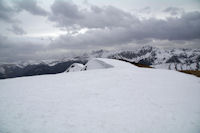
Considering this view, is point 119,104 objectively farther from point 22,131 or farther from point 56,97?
point 22,131

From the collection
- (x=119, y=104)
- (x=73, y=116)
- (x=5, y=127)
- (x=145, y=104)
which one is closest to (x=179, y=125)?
(x=145, y=104)

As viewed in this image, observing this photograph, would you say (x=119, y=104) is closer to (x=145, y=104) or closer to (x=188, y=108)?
(x=145, y=104)

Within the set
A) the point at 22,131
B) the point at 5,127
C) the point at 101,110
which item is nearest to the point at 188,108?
the point at 101,110

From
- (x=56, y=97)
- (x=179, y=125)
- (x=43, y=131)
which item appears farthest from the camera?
(x=56, y=97)

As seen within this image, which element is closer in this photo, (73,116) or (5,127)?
(5,127)

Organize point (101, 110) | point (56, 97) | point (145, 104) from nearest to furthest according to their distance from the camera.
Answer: point (101, 110) → point (145, 104) → point (56, 97)

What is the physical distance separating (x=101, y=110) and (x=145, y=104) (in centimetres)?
270

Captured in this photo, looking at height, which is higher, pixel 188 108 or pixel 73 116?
pixel 73 116

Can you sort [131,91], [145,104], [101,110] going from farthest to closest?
[131,91], [145,104], [101,110]

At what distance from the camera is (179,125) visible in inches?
223

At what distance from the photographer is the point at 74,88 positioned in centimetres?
1002

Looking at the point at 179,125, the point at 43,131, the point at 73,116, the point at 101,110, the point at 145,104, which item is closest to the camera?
the point at 43,131

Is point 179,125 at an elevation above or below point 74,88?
below

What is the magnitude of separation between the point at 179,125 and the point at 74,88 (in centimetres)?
723
